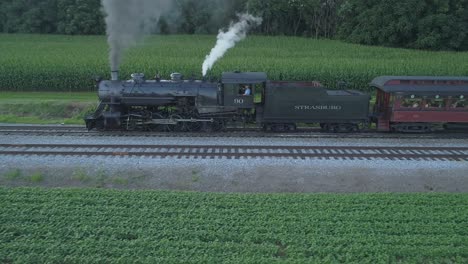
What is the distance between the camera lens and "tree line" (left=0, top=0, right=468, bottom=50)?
159 feet

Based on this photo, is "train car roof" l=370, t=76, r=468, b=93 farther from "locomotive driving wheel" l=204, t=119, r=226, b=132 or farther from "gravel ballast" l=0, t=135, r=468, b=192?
"locomotive driving wheel" l=204, t=119, r=226, b=132

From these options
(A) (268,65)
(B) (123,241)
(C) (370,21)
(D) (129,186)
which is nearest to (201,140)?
(D) (129,186)

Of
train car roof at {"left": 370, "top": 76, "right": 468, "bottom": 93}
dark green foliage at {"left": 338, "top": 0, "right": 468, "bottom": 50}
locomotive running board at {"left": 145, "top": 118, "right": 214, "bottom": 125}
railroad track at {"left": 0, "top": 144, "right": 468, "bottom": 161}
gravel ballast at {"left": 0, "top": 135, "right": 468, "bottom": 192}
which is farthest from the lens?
dark green foliage at {"left": 338, "top": 0, "right": 468, "bottom": 50}

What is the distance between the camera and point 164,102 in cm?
1711

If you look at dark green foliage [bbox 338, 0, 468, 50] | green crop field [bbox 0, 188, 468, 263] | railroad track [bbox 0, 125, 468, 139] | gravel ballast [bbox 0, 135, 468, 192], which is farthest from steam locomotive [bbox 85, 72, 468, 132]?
dark green foliage [bbox 338, 0, 468, 50]

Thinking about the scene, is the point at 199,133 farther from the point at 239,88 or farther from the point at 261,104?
the point at 261,104

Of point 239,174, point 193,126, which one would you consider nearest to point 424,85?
point 239,174

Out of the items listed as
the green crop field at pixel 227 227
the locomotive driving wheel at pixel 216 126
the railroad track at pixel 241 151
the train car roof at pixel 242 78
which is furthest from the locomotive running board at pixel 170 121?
the green crop field at pixel 227 227

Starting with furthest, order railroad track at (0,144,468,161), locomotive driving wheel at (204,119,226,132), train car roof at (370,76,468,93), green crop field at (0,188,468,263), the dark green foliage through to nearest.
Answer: the dark green foliage
locomotive driving wheel at (204,119,226,132)
train car roof at (370,76,468,93)
railroad track at (0,144,468,161)
green crop field at (0,188,468,263)

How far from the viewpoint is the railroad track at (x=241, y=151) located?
14484 millimetres

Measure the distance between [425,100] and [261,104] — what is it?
737 centimetres

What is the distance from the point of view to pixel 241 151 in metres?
15.1

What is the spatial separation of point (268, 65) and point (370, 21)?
2866 cm

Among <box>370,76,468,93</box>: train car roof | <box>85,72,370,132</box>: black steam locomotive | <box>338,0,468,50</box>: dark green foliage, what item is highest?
<box>338,0,468,50</box>: dark green foliage
